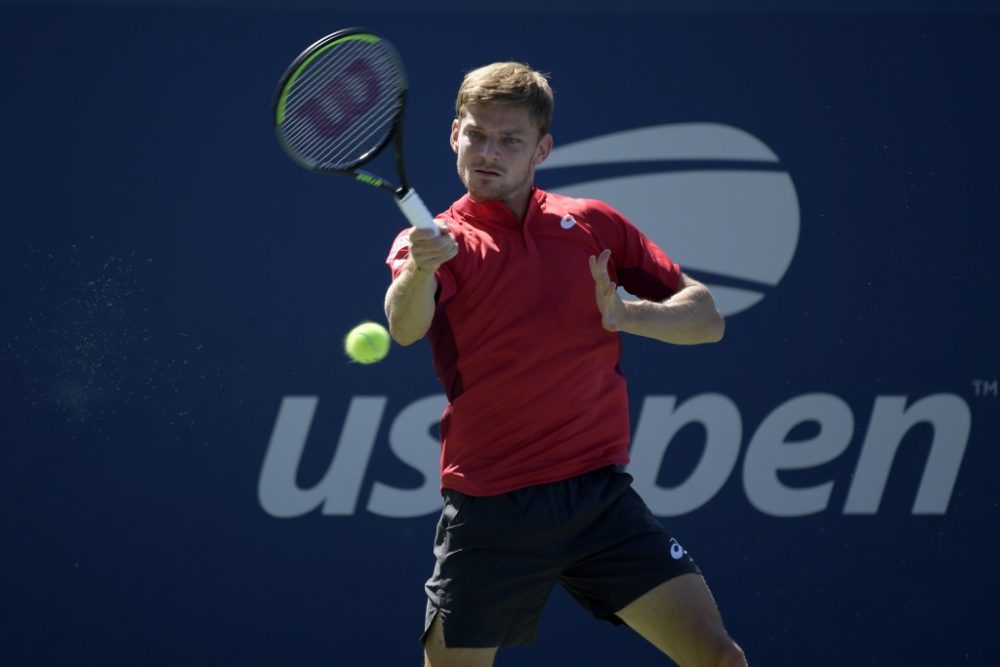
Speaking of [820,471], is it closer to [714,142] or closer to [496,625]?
[714,142]

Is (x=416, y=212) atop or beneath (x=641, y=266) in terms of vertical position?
atop

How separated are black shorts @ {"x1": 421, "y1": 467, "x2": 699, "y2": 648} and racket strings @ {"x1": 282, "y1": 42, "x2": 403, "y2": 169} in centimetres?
78

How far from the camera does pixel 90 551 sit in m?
4.42

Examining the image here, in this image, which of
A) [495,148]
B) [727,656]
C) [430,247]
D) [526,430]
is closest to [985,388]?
[727,656]

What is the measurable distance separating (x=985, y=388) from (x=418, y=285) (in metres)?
2.57

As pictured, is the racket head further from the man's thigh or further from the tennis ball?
the man's thigh

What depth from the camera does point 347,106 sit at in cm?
315

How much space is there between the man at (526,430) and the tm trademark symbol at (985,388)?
1.88 m

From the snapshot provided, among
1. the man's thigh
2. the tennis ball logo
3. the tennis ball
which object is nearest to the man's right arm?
the man's thigh

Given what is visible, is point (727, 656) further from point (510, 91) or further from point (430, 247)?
point (510, 91)

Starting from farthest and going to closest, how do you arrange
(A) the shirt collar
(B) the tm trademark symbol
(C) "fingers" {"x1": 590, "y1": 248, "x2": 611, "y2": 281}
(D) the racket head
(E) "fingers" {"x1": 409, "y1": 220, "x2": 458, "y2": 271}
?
(B) the tm trademark symbol, (A) the shirt collar, (D) the racket head, (C) "fingers" {"x1": 590, "y1": 248, "x2": 611, "y2": 281}, (E) "fingers" {"x1": 409, "y1": 220, "x2": 458, "y2": 271}

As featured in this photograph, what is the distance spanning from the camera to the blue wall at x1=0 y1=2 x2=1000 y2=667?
14.5ft

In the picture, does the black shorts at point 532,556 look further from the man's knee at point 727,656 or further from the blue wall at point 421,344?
the blue wall at point 421,344

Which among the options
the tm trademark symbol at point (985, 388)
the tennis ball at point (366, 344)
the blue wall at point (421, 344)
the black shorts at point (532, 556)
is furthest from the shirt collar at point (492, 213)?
the tm trademark symbol at point (985, 388)
